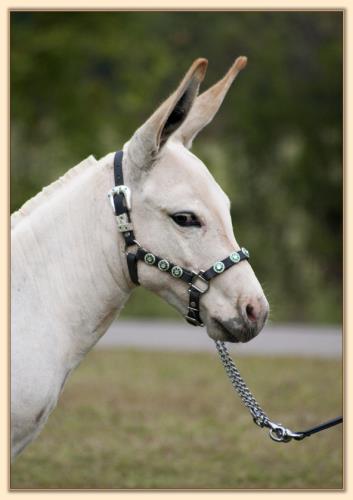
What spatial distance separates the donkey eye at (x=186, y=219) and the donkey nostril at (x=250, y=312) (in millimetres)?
481

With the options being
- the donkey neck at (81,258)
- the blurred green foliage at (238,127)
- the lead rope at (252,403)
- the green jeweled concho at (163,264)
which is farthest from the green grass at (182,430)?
the blurred green foliage at (238,127)

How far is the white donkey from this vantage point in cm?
387

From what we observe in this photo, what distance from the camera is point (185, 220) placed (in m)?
3.96

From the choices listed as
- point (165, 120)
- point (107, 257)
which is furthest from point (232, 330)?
point (165, 120)

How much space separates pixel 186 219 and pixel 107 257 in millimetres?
481

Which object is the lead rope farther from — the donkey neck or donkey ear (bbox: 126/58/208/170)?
donkey ear (bbox: 126/58/208/170)

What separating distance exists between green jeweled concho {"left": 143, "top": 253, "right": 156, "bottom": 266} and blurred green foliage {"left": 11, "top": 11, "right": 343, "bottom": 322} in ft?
41.6

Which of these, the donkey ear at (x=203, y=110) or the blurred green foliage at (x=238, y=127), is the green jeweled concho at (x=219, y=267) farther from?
the blurred green foliage at (x=238, y=127)

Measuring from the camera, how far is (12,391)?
3.82 metres

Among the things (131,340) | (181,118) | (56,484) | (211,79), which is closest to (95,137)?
(211,79)

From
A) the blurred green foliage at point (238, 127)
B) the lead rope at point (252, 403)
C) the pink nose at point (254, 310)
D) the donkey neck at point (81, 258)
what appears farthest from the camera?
the blurred green foliage at point (238, 127)

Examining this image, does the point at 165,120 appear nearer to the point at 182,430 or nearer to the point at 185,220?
the point at 185,220

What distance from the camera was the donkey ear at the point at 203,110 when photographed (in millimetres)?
4348

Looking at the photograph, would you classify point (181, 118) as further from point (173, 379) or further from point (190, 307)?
point (173, 379)
